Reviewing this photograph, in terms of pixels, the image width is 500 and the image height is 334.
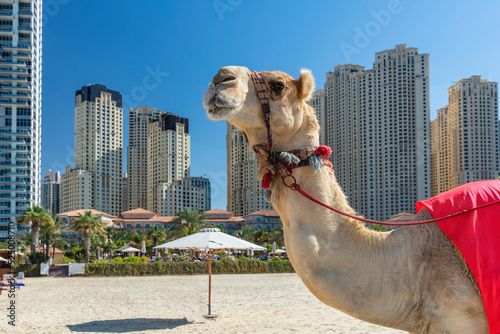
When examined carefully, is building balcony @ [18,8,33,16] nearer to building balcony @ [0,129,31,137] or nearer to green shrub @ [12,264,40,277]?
building balcony @ [0,129,31,137]

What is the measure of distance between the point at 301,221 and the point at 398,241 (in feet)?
2.06

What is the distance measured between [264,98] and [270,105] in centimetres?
6

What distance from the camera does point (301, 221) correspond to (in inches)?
105

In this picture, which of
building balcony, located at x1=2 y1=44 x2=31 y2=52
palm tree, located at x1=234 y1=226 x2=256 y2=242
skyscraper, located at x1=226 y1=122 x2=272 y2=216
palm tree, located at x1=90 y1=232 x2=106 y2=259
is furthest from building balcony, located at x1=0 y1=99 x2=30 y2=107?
palm tree, located at x1=234 y1=226 x2=256 y2=242

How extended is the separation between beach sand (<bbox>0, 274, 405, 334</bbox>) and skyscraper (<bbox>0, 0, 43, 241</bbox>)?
265 ft

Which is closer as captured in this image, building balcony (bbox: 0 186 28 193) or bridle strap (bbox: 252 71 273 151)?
bridle strap (bbox: 252 71 273 151)

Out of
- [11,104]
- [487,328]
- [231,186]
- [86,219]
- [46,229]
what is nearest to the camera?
[487,328]

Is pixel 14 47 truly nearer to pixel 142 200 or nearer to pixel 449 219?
pixel 142 200

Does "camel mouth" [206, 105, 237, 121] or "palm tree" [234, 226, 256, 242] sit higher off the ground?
"camel mouth" [206, 105, 237, 121]

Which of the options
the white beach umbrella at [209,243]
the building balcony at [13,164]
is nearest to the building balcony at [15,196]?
the building balcony at [13,164]

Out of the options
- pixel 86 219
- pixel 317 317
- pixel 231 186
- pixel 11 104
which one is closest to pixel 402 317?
pixel 317 317

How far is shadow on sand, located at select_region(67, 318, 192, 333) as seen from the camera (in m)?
13.5

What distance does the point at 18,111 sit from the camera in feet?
326

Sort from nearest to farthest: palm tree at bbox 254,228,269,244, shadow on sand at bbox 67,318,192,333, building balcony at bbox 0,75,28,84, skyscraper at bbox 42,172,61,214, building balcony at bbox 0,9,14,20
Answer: shadow on sand at bbox 67,318,192,333 < palm tree at bbox 254,228,269,244 < building balcony at bbox 0,75,28,84 < building balcony at bbox 0,9,14,20 < skyscraper at bbox 42,172,61,214
